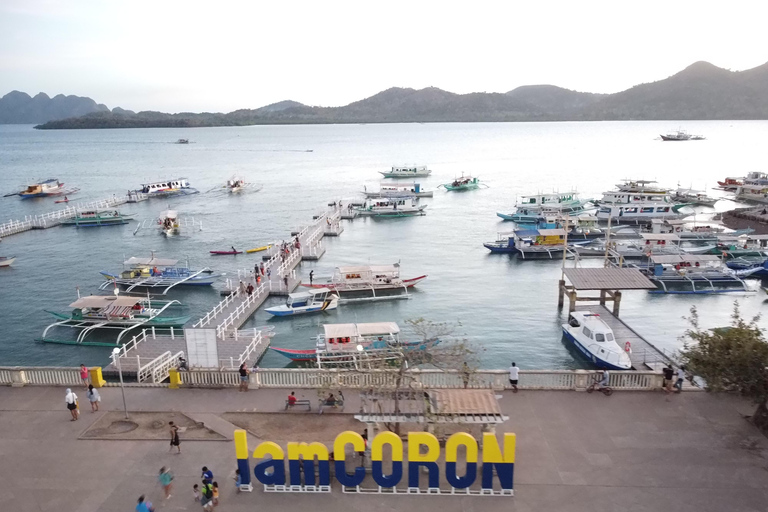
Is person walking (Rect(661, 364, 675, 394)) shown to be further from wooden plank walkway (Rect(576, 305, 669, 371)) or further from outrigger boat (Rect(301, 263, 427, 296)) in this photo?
outrigger boat (Rect(301, 263, 427, 296))

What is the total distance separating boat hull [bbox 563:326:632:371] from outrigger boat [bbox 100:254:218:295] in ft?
107

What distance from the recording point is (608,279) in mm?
41219

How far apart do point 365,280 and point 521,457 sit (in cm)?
3226

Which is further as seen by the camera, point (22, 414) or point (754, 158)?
point (754, 158)

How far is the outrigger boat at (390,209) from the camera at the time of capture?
9319cm

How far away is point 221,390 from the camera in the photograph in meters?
25.1

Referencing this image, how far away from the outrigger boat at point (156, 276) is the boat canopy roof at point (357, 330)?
22.8m

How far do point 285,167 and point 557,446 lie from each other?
169056 millimetres

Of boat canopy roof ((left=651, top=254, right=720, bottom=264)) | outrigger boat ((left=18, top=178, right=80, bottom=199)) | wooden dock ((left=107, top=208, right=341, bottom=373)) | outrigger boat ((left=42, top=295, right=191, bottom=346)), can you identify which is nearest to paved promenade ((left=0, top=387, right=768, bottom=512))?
wooden dock ((left=107, top=208, right=341, bottom=373))

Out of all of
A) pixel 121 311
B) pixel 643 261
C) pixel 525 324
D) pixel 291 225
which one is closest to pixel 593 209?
pixel 643 261

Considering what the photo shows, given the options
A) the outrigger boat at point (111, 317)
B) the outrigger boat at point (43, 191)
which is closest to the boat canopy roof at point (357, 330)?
the outrigger boat at point (111, 317)

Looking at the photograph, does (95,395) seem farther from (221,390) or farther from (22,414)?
(221,390)

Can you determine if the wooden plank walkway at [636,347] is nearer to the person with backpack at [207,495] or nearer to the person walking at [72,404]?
the person with backpack at [207,495]

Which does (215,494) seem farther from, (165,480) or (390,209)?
(390,209)
